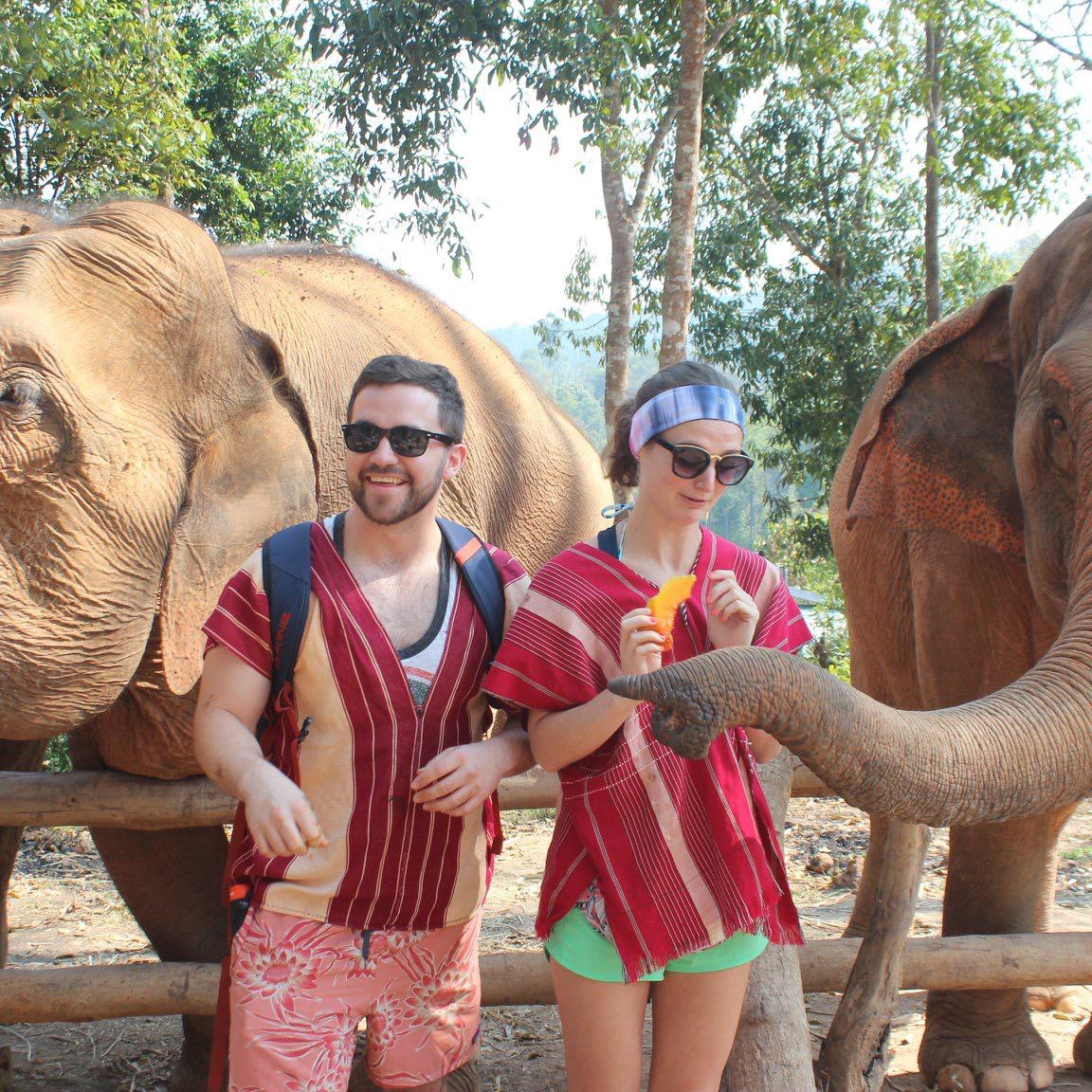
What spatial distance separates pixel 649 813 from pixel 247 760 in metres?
0.65

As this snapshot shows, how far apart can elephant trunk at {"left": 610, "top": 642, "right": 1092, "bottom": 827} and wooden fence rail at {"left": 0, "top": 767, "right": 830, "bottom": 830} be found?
2006 mm

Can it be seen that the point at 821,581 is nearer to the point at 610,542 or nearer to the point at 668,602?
the point at 610,542

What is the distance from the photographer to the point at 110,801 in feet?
10.8

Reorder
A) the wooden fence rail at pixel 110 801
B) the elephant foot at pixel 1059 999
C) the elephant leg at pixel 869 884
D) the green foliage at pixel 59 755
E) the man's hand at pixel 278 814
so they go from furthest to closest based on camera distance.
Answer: the green foliage at pixel 59 755 → the elephant leg at pixel 869 884 → the elephant foot at pixel 1059 999 → the wooden fence rail at pixel 110 801 → the man's hand at pixel 278 814

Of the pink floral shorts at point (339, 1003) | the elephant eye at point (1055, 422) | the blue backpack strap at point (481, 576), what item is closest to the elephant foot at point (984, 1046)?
the elephant eye at point (1055, 422)

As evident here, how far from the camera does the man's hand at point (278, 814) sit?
1.81 meters

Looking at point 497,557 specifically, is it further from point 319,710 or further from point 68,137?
point 68,137

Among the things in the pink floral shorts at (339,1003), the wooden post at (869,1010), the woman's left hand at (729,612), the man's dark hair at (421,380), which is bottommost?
the wooden post at (869,1010)

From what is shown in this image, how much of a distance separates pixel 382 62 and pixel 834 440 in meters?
5.62

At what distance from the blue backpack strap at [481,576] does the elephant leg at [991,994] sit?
201cm

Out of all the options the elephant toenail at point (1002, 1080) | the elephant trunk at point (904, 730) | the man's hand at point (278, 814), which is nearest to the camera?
the elephant trunk at point (904, 730)

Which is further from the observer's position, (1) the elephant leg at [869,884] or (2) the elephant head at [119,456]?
(1) the elephant leg at [869,884]

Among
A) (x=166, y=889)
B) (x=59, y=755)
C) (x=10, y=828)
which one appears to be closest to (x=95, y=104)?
(x=59, y=755)

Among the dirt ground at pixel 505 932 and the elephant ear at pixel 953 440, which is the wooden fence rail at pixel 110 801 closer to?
the dirt ground at pixel 505 932
